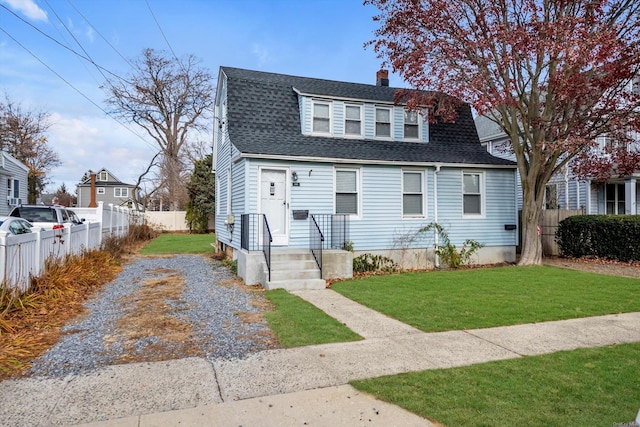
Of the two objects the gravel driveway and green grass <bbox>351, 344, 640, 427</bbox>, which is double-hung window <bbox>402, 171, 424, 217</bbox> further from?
green grass <bbox>351, 344, 640, 427</bbox>

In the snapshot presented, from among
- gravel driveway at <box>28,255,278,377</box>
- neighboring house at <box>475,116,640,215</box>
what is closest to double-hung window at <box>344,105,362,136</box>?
gravel driveway at <box>28,255,278,377</box>

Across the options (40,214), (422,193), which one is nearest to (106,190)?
(40,214)

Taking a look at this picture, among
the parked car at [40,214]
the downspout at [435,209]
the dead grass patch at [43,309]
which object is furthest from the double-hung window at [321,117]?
the parked car at [40,214]

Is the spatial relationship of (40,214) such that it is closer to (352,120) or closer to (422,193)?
(352,120)

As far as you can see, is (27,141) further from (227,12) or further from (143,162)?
(227,12)

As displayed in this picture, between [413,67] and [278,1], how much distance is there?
4678 mm

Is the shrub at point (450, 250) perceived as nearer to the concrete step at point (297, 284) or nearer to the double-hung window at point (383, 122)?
the double-hung window at point (383, 122)

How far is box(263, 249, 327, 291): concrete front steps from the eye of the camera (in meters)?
8.83

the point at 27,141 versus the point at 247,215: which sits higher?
the point at 27,141

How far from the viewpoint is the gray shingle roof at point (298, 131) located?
1135 cm

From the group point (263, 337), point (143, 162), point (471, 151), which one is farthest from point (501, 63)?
point (143, 162)

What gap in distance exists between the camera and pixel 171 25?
42.0 ft

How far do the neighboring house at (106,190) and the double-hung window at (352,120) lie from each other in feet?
168

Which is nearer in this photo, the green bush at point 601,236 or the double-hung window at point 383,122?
the green bush at point 601,236
